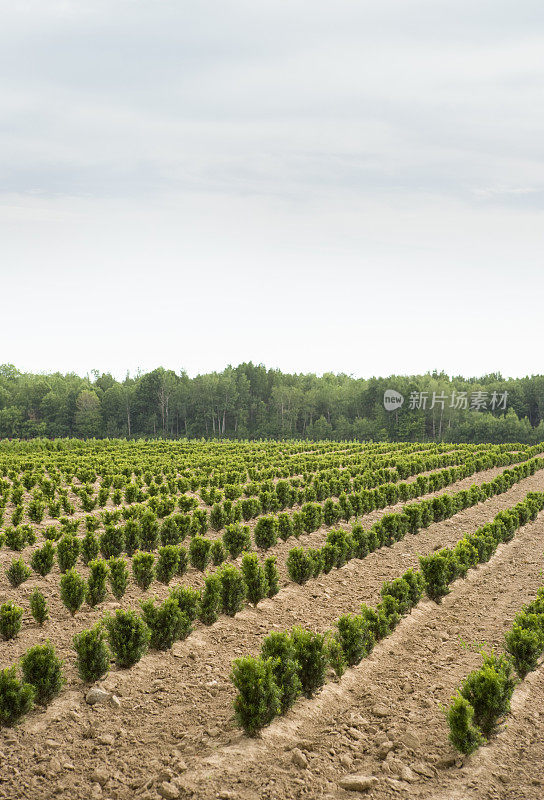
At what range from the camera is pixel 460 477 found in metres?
30.5

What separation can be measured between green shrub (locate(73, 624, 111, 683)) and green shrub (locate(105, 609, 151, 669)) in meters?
0.34

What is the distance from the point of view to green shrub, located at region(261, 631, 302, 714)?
629 cm

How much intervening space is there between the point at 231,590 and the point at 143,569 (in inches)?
72.1

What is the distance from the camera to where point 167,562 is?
10.3 metres

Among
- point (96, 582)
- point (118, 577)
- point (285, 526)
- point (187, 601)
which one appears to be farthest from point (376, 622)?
point (285, 526)

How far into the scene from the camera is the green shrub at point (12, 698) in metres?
5.74

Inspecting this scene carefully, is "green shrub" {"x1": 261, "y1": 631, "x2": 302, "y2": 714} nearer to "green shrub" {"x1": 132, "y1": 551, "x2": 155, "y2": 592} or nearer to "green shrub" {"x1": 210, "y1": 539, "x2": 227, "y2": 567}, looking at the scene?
"green shrub" {"x1": 132, "y1": 551, "x2": 155, "y2": 592}

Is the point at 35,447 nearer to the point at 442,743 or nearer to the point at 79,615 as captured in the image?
the point at 79,615

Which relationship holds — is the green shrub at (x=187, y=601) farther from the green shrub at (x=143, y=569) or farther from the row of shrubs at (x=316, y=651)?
the green shrub at (x=143, y=569)

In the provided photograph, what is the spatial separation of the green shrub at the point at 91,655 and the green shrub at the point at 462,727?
4.00m

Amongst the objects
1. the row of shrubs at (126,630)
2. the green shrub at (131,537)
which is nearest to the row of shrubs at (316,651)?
the row of shrubs at (126,630)

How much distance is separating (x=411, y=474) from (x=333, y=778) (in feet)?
88.7

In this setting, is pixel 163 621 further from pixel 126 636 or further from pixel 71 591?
pixel 71 591

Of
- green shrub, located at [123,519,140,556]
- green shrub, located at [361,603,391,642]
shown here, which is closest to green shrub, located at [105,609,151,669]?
green shrub, located at [361,603,391,642]
